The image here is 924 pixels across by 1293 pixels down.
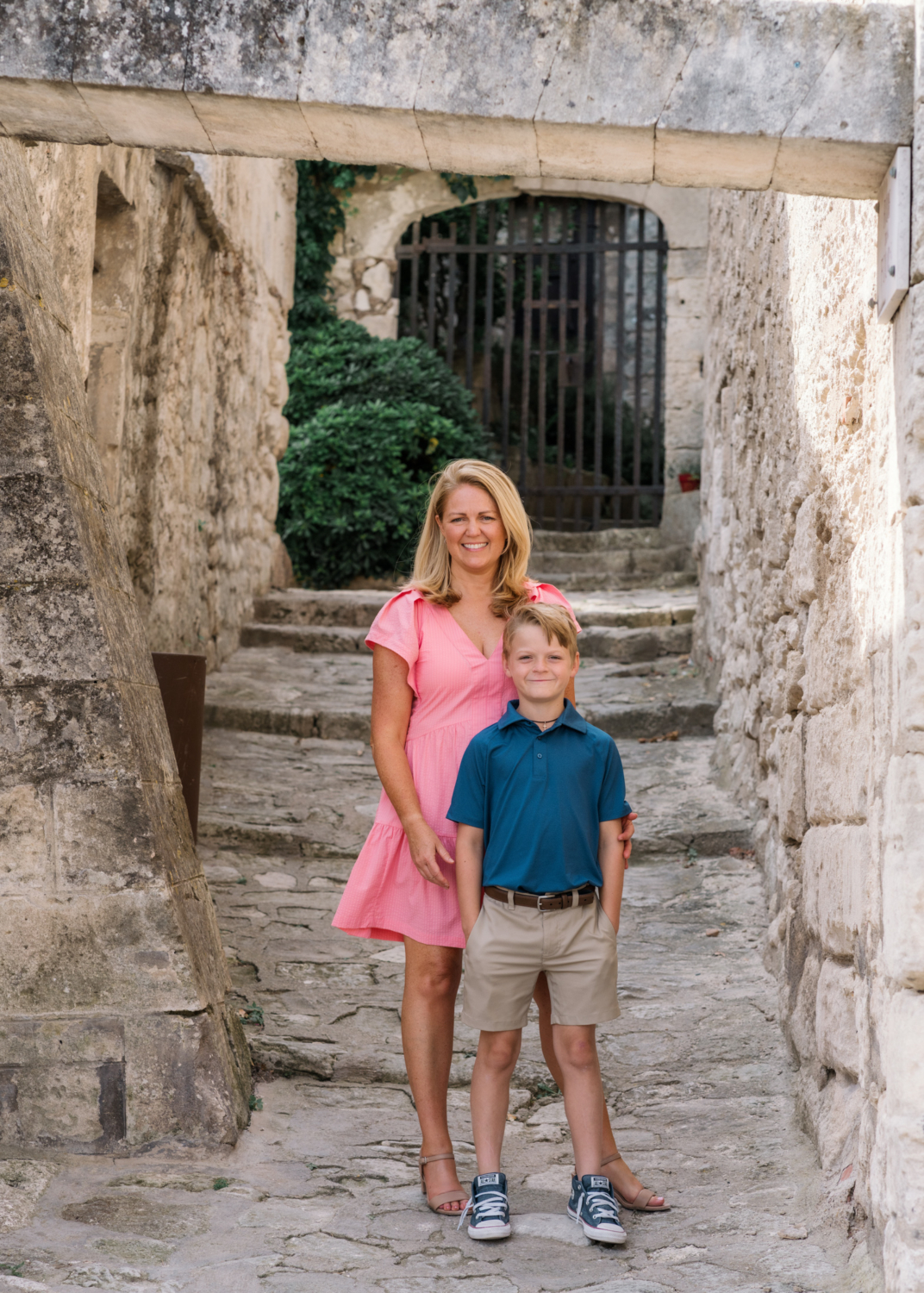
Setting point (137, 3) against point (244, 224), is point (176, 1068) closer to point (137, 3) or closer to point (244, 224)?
point (137, 3)

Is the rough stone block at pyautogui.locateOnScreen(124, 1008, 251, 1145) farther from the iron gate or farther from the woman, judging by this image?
the iron gate

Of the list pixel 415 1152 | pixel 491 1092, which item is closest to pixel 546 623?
pixel 491 1092

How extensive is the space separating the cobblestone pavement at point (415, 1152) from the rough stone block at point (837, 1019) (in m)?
0.22

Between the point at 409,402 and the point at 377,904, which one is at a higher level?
the point at 409,402

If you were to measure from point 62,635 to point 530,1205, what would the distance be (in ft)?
4.94

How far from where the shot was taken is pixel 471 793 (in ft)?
7.78

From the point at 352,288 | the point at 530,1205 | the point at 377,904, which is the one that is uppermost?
the point at 352,288

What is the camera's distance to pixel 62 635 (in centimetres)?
250

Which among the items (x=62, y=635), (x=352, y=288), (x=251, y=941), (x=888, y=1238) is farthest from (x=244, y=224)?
(x=888, y=1238)

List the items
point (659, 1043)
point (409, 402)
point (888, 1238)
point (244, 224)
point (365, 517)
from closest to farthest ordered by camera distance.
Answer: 1. point (888, 1238)
2. point (659, 1043)
3. point (244, 224)
4. point (365, 517)
5. point (409, 402)

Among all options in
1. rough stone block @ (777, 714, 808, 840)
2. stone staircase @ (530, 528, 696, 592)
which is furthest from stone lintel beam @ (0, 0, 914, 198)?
stone staircase @ (530, 528, 696, 592)

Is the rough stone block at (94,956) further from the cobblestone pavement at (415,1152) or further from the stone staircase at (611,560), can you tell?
the stone staircase at (611,560)

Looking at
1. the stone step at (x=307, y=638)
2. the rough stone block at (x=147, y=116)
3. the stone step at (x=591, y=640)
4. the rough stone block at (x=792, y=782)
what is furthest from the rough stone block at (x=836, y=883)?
the stone step at (x=307, y=638)

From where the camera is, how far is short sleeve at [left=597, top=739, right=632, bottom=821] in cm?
240
